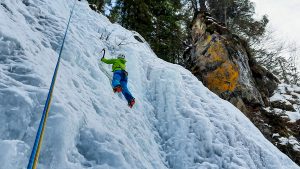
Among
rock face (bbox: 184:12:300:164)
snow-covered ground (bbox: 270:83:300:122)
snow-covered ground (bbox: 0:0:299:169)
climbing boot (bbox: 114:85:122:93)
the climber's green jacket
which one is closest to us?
snow-covered ground (bbox: 0:0:299:169)

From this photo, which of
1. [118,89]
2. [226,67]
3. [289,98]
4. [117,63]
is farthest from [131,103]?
[289,98]

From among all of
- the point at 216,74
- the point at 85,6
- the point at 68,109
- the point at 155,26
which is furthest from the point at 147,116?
the point at 155,26

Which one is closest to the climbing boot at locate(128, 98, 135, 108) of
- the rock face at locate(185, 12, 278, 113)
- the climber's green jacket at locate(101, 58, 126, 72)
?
the climber's green jacket at locate(101, 58, 126, 72)

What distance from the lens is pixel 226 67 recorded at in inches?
419

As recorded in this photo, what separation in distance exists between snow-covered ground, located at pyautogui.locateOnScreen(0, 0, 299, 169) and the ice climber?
129mm

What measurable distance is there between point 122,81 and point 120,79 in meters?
0.05

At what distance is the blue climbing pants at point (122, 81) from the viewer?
5.84 meters

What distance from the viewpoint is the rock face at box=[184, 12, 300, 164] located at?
31.3 ft

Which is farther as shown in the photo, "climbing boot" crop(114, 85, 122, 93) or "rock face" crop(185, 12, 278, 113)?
"rock face" crop(185, 12, 278, 113)

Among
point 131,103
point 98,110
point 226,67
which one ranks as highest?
point 226,67

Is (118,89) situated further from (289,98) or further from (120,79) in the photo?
(289,98)

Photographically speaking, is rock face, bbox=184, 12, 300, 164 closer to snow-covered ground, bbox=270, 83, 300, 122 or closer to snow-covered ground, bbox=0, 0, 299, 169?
snow-covered ground, bbox=270, 83, 300, 122

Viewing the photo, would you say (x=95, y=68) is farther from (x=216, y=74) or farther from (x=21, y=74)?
(x=216, y=74)

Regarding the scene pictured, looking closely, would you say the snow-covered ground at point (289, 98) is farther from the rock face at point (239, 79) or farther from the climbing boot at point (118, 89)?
the climbing boot at point (118, 89)
